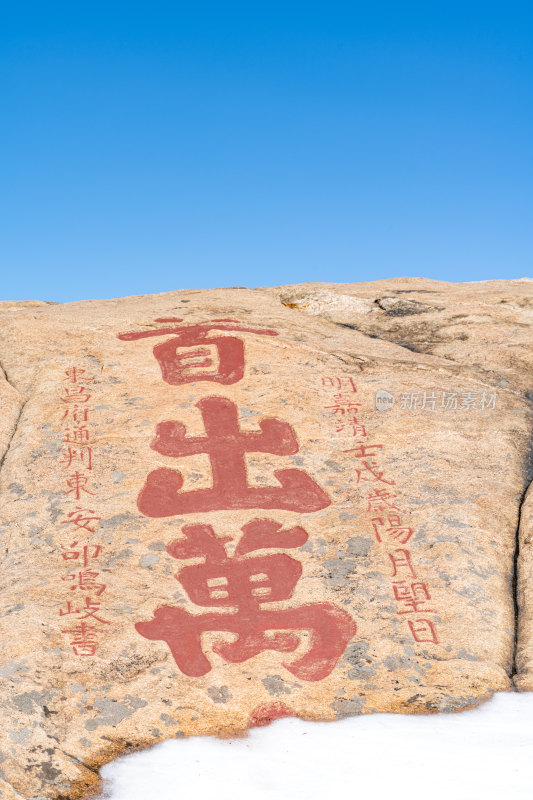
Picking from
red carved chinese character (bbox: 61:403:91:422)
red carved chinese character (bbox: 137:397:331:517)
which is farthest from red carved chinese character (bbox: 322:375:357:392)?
red carved chinese character (bbox: 61:403:91:422)

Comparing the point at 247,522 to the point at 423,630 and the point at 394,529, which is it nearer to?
the point at 394,529

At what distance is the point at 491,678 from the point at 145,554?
314cm

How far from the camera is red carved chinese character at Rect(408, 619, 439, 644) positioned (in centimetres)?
596

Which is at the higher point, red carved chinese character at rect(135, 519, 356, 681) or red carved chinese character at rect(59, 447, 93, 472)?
red carved chinese character at rect(59, 447, 93, 472)

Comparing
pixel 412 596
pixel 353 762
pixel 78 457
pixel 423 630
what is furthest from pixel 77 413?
pixel 353 762

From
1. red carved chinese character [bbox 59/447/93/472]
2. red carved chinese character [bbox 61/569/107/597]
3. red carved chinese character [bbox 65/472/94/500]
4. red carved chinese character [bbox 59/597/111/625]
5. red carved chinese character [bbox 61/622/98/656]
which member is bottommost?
red carved chinese character [bbox 61/622/98/656]

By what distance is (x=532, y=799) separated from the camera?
445 centimetres

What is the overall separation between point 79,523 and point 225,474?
1578 millimetres

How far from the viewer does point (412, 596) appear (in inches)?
249

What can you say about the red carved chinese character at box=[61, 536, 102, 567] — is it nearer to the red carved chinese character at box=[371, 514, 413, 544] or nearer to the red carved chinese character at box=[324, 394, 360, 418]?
the red carved chinese character at box=[371, 514, 413, 544]

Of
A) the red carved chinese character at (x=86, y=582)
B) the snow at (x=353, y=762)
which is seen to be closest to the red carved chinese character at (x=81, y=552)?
the red carved chinese character at (x=86, y=582)

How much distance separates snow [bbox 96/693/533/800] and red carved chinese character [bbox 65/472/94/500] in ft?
10.2

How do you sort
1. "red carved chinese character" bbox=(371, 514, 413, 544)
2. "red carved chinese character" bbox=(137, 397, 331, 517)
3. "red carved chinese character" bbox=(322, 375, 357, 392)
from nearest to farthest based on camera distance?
"red carved chinese character" bbox=(371, 514, 413, 544), "red carved chinese character" bbox=(137, 397, 331, 517), "red carved chinese character" bbox=(322, 375, 357, 392)

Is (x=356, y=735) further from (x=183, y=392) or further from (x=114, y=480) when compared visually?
(x=183, y=392)
